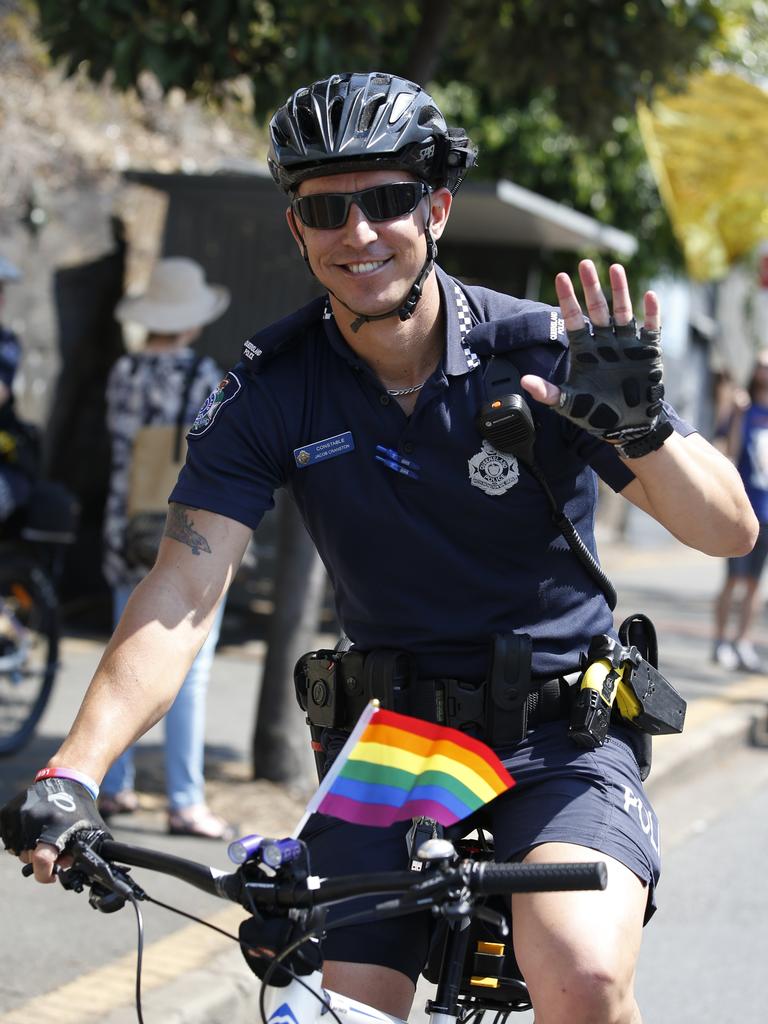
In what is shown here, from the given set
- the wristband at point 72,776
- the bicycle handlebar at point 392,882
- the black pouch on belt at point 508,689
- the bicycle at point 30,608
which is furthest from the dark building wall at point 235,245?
the bicycle handlebar at point 392,882

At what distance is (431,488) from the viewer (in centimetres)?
262

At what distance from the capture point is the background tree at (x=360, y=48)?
568cm

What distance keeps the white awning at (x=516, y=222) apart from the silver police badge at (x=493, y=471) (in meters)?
6.48

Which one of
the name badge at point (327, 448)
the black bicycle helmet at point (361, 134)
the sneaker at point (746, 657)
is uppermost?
the black bicycle helmet at point (361, 134)

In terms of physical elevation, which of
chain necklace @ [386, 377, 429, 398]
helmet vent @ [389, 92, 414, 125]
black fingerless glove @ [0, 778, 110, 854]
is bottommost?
black fingerless glove @ [0, 778, 110, 854]

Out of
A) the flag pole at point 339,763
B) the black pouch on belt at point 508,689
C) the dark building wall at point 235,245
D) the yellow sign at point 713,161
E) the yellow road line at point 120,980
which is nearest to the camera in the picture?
the flag pole at point 339,763

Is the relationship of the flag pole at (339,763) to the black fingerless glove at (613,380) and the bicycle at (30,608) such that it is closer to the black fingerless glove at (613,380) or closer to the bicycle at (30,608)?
the black fingerless glove at (613,380)

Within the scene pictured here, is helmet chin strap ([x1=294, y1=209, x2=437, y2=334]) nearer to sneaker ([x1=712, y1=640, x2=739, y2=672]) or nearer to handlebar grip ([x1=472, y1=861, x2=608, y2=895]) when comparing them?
handlebar grip ([x1=472, y1=861, x2=608, y2=895])

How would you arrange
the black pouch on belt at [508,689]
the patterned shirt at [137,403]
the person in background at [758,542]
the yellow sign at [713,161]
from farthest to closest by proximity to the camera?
the yellow sign at [713,161]
the person in background at [758,542]
the patterned shirt at [137,403]
the black pouch on belt at [508,689]

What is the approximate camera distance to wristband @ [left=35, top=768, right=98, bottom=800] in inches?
88.0

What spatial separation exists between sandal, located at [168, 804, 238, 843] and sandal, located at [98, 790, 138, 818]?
23 cm

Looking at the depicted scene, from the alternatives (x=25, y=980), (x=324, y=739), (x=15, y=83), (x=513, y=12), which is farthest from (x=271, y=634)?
(x=15, y=83)

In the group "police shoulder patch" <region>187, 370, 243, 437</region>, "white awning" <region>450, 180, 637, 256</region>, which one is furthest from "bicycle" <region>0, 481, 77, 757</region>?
"police shoulder patch" <region>187, 370, 243, 437</region>

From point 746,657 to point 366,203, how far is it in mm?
8430
